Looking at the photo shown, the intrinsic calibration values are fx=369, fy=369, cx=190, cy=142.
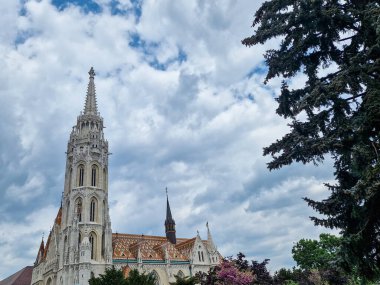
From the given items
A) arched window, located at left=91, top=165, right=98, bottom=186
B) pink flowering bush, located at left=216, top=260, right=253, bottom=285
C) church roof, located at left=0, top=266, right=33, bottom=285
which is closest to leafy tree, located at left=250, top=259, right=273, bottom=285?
pink flowering bush, located at left=216, top=260, right=253, bottom=285

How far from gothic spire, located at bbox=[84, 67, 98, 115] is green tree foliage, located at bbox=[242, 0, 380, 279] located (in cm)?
5347

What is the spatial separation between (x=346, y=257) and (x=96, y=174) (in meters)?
51.4

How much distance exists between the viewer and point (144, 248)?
2298 inches

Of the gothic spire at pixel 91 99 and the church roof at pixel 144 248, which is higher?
the gothic spire at pixel 91 99

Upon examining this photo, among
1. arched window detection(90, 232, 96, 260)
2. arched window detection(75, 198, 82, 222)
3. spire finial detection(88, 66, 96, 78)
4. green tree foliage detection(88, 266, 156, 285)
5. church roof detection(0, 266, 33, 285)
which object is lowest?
green tree foliage detection(88, 266, 156, 285)

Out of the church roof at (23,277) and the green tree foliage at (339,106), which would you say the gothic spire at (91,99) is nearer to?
the church roof at (23,277)

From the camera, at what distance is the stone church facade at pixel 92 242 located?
165ft

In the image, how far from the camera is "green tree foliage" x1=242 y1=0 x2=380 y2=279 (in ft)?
33.8

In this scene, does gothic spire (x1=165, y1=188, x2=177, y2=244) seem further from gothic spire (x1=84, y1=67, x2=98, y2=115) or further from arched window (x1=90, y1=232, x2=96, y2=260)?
gothic spire (x1=84, y1=67, x2=98, y2=115)

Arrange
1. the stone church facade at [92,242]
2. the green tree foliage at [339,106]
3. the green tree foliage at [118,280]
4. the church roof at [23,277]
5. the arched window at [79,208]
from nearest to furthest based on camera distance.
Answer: the green tree foliage at [339,106], the green tree foliage at [118,280], the stone church facade at [92,242], the arched window at [79,208], the church roof at [23,277]

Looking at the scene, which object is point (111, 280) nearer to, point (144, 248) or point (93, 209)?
point (93, 209)

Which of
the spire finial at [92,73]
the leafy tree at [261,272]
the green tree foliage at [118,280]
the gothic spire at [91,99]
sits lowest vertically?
the leafy tree at [261,272]

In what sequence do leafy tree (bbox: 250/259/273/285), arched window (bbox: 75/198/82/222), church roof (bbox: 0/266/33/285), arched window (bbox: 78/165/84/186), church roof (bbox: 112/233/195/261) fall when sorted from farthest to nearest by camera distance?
church roof (bbox: 0/266/33/285) → arched window (bbox: 78/165/84/186) → church roof (bbox: 112/233/195/261) → arched window (bbox: 75/198/82/222) → leafy tree (bbox: 250/259/273/285)

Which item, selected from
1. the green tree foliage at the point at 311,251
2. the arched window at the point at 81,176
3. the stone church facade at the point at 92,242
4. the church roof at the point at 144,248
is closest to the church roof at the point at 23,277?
the stone church facade at the point at 92,242
